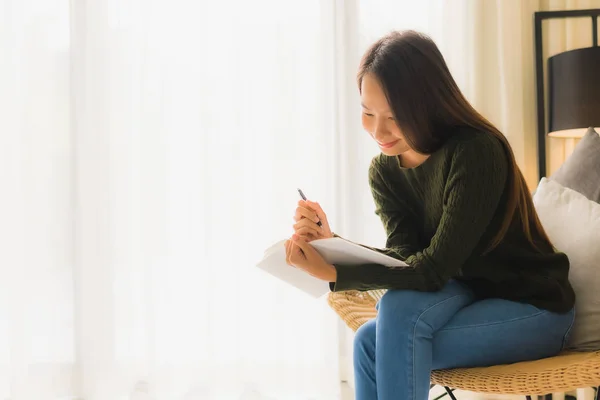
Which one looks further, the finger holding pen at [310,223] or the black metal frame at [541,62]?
the black metal frame at [541,62]

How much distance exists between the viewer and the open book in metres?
1.13

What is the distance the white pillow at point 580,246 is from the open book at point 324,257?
41cm

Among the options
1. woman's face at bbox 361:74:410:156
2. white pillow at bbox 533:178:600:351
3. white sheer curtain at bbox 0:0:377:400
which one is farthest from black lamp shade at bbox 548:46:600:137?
woman's face at bbox 361:74:410:156

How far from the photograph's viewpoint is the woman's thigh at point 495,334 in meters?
1.15

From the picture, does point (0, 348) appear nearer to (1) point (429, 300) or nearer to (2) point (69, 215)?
(2) point (69, 215)

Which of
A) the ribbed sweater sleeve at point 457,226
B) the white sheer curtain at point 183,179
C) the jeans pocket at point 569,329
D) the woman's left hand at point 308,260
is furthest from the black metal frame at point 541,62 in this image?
the woman's left hand at point 308,260

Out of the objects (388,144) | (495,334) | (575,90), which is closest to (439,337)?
(495,334)

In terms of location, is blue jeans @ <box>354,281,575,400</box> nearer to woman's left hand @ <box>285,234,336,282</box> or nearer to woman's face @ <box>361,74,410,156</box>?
woman's left hand @ <box>285,234,336,282</box>

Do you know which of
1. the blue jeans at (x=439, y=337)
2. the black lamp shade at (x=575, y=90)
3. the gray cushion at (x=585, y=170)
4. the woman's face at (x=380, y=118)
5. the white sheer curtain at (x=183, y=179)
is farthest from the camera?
the white sheer curtain at (x=183, y=179)

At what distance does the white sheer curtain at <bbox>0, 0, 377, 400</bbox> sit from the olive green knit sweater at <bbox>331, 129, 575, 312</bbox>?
3.37ft

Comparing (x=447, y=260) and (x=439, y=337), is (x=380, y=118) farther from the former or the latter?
(x=439, y=337)

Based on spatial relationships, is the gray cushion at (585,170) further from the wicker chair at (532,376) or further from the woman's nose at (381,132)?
the woman's nose at (381,132)

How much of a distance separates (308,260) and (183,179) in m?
1.24

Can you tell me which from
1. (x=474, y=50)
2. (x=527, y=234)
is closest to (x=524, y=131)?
(x=474, y=50)
